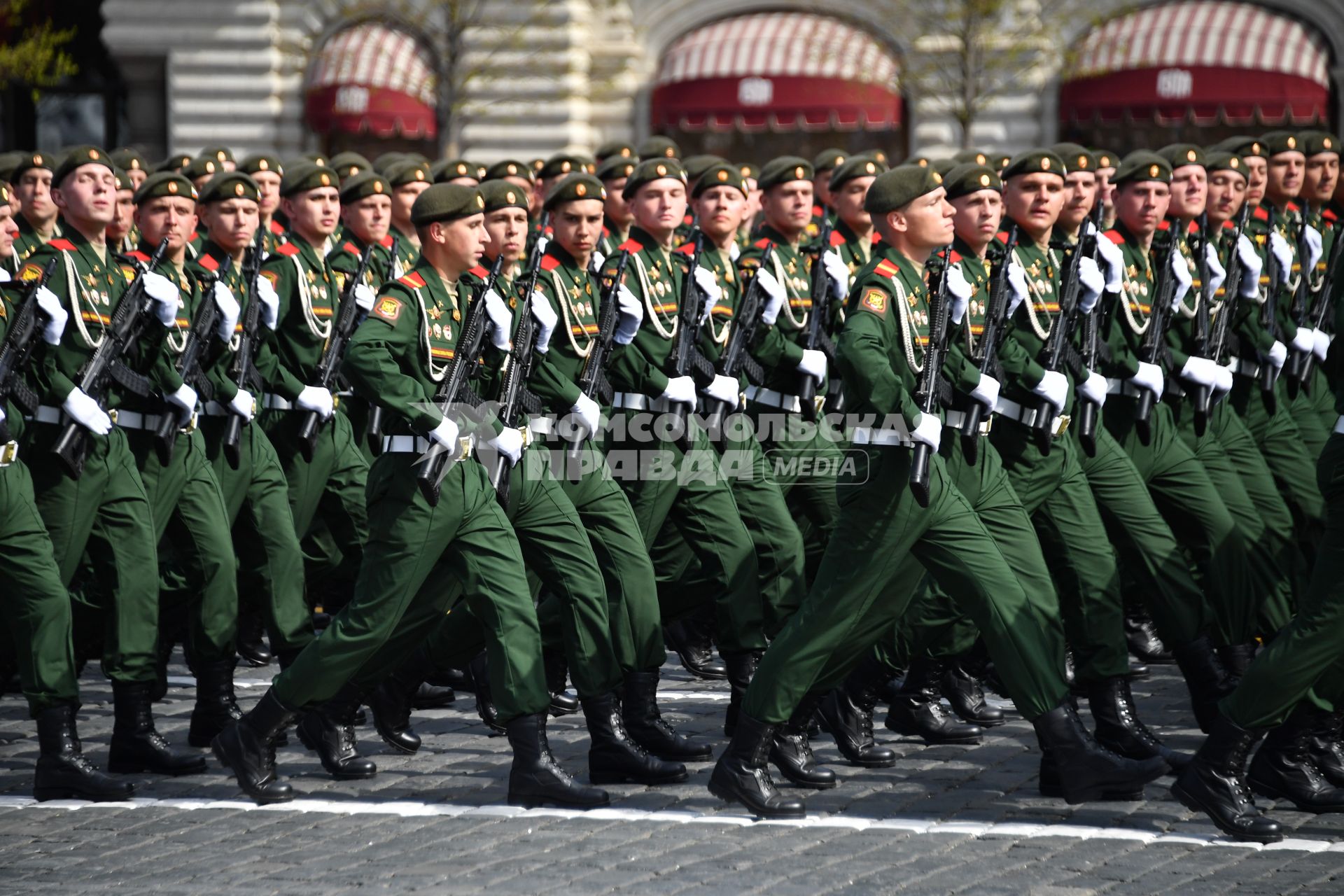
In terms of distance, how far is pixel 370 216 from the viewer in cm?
848

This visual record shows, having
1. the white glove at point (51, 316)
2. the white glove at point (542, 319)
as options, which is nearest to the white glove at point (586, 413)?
the white glove at point (542, 319)

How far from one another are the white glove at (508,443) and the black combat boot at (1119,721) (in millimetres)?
1899

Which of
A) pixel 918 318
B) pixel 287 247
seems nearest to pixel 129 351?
pixel 287 247

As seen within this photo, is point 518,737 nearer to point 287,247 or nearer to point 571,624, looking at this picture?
point 571,624

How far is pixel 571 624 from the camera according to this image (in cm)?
632

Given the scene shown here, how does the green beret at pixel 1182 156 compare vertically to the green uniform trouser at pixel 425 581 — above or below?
above

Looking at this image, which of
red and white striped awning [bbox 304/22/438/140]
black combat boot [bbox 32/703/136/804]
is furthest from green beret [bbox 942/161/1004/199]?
red and white striped awning [bbox 304/22/438/140]

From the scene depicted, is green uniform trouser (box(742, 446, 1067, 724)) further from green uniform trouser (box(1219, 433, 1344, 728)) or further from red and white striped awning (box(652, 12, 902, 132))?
red and white striped awning (box(652, 12, 902, 132))

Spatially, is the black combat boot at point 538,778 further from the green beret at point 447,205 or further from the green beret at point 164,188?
the green beret at point 164,188

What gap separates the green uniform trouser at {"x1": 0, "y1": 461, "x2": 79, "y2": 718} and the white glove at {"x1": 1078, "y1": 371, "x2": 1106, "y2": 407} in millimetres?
3229

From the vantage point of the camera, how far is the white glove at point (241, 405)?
7.24 meters

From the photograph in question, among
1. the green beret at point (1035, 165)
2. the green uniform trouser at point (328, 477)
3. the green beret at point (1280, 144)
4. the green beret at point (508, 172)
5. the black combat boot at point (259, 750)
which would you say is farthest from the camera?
the green beret at point (508, 172)

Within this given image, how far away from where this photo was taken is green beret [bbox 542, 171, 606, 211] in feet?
23.2

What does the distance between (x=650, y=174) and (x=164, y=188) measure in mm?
1731
